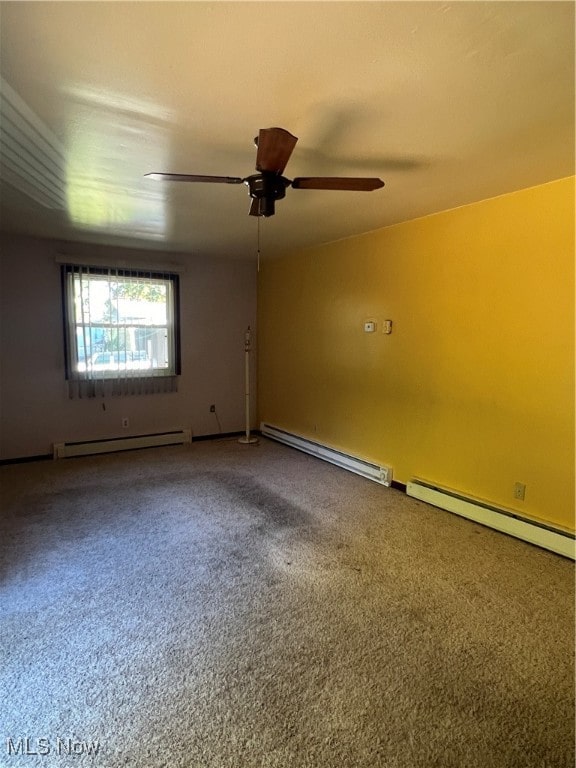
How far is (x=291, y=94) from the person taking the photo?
5.34 feet

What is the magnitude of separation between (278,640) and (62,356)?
12.4 feet

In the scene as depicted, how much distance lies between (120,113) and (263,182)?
2.21 feet

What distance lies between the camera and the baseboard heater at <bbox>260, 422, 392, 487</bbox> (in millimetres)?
3768

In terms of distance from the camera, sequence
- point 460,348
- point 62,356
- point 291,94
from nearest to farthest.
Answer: point 291,94
point 460,348
point 62,356

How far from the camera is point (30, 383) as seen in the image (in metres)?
4.29

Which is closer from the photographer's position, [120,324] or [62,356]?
[62,356]

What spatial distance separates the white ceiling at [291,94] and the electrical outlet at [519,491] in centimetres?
197

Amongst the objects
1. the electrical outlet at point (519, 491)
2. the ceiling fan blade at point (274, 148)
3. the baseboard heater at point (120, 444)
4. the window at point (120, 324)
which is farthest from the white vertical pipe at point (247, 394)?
the ceiling fan blade at point (274, 148)

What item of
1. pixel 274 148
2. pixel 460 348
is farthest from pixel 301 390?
pixel 274 148

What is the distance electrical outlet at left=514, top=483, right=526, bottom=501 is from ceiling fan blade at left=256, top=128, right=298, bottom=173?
252 cm

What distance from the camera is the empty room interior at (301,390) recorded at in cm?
139

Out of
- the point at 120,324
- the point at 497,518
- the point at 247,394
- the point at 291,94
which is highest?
the point at 291,94

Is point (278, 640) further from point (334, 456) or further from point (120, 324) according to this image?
point (120, 324)

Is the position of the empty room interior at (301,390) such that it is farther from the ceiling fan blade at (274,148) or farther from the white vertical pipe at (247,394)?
the white vertical pipe at (247,394)
